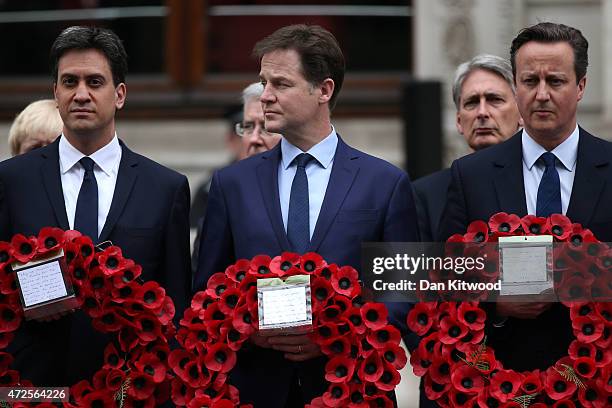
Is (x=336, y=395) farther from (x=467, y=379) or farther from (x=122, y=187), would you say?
(x=122, y=187)

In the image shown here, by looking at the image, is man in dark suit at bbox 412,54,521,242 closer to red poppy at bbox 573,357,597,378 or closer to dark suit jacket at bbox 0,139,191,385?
dark suit jacket at bbox 0,139,191,385

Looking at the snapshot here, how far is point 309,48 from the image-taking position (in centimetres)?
603

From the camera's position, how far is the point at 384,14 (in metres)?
11.1

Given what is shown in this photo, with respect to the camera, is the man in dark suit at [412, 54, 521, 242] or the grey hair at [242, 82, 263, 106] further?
the grey hair at [242, 82, 263, 106]

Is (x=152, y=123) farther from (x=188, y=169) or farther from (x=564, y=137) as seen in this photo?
(x=564, y=137)

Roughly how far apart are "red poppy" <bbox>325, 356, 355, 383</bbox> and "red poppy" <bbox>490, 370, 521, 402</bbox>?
0.50 metres

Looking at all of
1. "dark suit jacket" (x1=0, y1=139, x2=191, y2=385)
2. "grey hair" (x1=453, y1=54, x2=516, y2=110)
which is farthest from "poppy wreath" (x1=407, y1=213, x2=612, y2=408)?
"grey hair" (x1=453, y1=54, x2=516, y2=110)

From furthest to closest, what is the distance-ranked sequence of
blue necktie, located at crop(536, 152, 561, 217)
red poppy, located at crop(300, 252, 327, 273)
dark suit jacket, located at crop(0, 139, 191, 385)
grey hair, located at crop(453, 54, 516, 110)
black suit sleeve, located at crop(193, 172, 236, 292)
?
grey hair, located at crop(453, 54, 516, 110), black suit sleeve, located at crop(193, 172, 236, 292), dark suit jacket, located at crop(0, 139, 191, 385), blue necktie, located at crop(536, 152, 561, 217), red poppy, located at crop(300, 252, 327, 273)

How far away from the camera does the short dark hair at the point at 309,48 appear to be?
6.02 metres

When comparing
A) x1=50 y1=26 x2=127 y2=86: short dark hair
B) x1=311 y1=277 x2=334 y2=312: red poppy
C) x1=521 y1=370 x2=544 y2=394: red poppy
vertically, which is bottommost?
x1=521 y1=370 x2=544 y2=394: red poppy

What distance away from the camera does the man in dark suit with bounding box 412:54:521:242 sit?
6.96 m

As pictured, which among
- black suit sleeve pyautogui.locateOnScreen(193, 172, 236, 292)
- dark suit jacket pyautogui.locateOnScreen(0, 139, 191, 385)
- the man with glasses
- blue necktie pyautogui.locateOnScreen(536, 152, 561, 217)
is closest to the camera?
blue necktie pyautogui.locateOnScreen(536, 152, 561, 217)

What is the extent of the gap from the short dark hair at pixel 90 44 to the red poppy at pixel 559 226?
1.86 metres

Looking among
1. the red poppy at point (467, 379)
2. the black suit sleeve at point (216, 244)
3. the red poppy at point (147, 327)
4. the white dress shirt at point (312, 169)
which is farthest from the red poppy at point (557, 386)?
the red poppy at point (147, 327)
